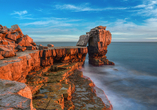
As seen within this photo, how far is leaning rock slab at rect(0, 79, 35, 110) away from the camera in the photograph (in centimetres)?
244

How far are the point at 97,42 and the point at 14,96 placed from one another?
25.9m

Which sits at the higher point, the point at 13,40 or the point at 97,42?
the point at 97,42

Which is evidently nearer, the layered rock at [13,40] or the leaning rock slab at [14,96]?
the leaning rock slab at [14,96]

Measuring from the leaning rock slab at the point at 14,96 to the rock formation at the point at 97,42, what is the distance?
24263 millimetres

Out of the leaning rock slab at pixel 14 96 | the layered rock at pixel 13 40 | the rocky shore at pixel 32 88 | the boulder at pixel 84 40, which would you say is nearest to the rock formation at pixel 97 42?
the boulder at pixel 84 40

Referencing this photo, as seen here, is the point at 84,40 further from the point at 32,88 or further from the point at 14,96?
the point at 14,96

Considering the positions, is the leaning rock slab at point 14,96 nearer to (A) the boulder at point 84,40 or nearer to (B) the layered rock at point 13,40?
(B) the layered rock at point 13,40

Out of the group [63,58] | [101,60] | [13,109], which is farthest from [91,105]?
[101,60]

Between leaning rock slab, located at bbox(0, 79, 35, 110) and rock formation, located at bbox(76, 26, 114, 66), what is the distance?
24.3m

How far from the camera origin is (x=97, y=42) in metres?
27.6

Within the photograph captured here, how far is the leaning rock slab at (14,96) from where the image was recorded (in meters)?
2.44

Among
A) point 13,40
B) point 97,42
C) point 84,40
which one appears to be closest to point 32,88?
point 13,40

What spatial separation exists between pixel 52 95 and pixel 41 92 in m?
1.04

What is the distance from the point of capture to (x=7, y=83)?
3568 mm
